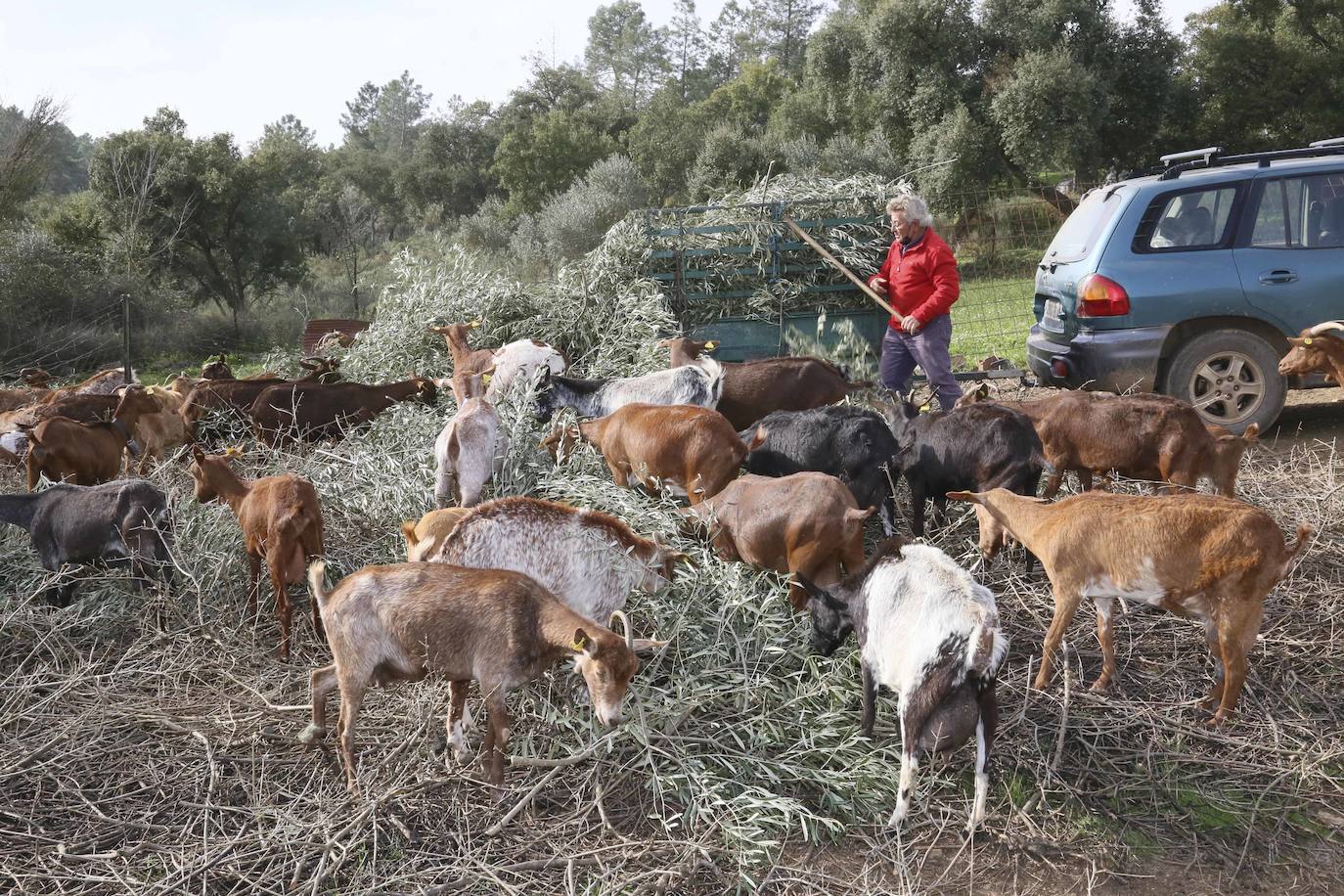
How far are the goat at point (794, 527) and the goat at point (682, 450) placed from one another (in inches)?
23.1

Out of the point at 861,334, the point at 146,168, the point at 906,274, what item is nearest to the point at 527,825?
the point at 906,274

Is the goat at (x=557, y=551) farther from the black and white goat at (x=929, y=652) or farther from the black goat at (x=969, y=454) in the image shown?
the black goat at (x=969, y=454)

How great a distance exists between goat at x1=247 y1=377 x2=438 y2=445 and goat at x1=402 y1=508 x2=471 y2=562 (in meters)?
2.92

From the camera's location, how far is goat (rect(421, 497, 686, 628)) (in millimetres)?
5008

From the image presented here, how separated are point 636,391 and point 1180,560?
4013 millimetres

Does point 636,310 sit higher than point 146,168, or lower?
lower

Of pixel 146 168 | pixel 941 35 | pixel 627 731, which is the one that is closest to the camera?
pixel 627 731

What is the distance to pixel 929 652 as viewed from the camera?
13.9 ft

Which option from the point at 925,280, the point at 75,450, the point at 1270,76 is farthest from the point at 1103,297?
the point at 1270,76

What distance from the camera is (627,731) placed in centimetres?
470

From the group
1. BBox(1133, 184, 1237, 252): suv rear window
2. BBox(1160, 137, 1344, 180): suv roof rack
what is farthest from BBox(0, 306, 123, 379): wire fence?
BBox(1160, 137, 1344, 180): suv roof rack

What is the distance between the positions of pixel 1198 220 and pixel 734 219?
176 inches

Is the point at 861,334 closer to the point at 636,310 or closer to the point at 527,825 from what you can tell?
the point at 636,310

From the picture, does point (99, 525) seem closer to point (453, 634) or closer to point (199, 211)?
point (453, 634)
